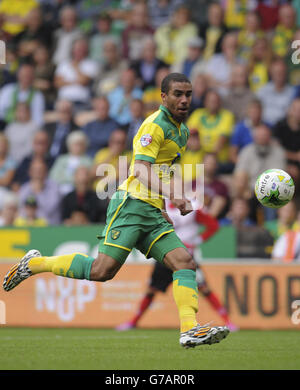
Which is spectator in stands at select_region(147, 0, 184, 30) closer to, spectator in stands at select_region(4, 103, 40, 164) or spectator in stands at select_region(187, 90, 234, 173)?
spectator in stands at select_region(187, 90, 234, 173)

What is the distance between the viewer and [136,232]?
7.62 meters

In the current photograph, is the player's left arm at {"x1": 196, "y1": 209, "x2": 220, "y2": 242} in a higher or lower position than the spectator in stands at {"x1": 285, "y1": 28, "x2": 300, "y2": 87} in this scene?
lower

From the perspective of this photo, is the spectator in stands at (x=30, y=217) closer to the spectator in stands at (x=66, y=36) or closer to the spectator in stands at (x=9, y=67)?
the spectator in stands at (x=9, y=67)

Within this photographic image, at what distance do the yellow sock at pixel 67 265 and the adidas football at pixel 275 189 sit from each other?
1.80 metres

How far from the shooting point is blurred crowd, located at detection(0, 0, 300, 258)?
14.1 m

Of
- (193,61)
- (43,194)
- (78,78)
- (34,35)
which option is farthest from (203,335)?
(34,35)

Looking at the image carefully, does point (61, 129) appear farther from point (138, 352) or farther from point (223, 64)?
point (138, 352)

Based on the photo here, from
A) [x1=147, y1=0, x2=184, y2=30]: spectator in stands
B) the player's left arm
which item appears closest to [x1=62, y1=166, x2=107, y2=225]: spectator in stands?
the player's left arm

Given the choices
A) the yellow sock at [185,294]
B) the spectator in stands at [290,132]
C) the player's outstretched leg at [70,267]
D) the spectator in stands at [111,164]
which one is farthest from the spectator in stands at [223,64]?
the yellow sock at [185,294]

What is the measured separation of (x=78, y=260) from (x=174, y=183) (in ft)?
3.77

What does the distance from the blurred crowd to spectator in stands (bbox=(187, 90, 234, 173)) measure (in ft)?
0.06

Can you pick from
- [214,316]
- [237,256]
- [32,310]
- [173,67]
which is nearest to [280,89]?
[173,67]

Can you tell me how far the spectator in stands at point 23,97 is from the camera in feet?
54.0

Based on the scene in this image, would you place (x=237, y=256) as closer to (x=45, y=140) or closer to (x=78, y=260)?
(x=45, y=140)
